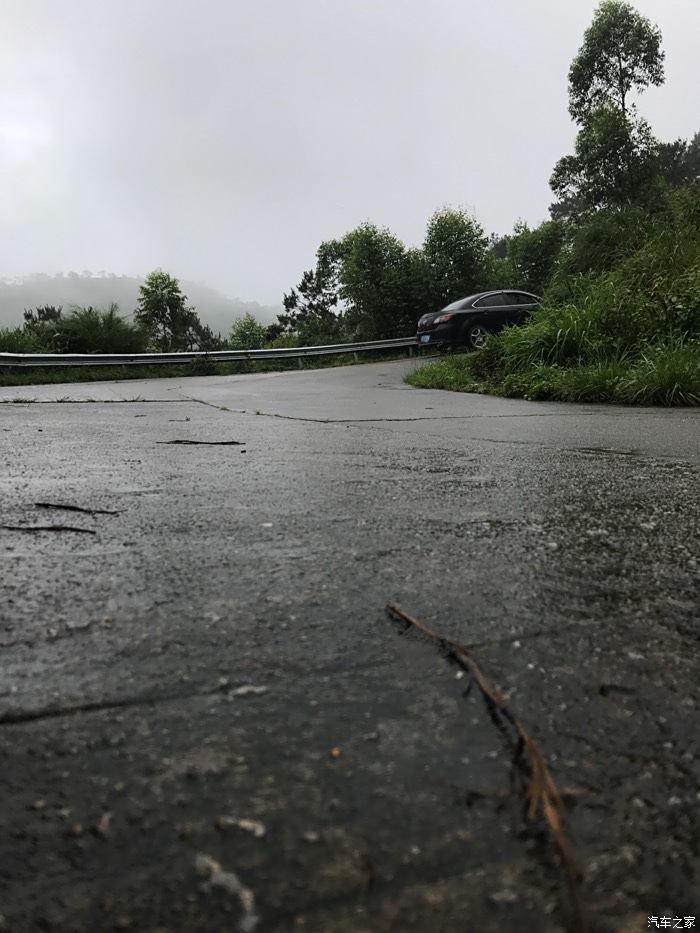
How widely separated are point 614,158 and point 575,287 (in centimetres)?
Answer: 1796

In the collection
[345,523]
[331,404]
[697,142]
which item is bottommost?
[345,523]

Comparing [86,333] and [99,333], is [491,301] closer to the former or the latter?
[99,333]

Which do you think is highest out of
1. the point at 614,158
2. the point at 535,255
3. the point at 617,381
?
the point at 614,158

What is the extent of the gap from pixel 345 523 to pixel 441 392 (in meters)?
6.38

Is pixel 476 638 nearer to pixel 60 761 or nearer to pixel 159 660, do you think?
pixel 159 660

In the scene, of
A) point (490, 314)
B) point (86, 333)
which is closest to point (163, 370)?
point (86, 333)

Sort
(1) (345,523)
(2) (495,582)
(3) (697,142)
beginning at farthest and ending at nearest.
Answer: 1. (3) (697,142)
2. (1) (345,523)
3. (2) (495,582)

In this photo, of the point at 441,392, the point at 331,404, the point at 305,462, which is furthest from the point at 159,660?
the point at 441,392

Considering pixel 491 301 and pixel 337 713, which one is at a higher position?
pixel 491 301

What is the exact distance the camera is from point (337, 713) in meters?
0.82

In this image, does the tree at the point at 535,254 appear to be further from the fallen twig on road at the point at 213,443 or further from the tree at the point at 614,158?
the fallen twig on road at the point at 213,443

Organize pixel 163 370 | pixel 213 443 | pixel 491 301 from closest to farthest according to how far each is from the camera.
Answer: pixel 213 443, pixel 163 370, pixel 491 301

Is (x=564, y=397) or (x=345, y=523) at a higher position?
(x=564, y=397)

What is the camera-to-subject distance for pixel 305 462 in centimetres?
275
